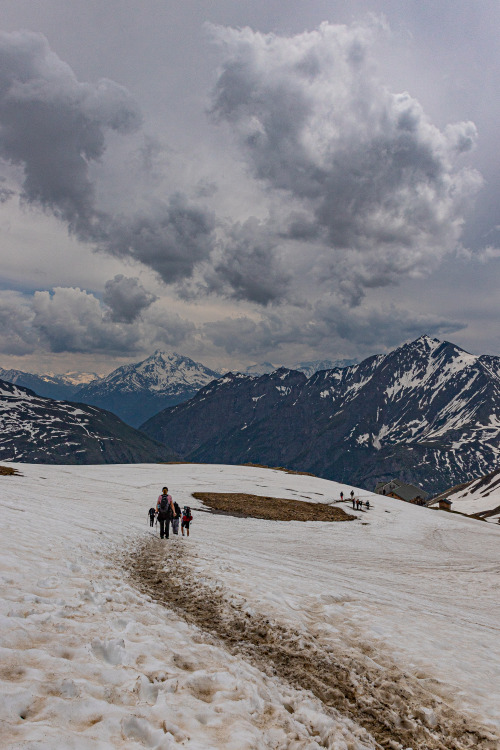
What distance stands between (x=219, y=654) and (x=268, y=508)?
37.5 m

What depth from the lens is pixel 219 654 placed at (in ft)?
24.8

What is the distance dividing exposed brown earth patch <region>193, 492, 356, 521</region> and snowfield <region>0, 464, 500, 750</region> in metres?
23.1

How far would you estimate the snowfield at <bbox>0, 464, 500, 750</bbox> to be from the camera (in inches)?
197

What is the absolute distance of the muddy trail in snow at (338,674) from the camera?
625 centimetres

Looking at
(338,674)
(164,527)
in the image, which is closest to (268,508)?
(164,527)

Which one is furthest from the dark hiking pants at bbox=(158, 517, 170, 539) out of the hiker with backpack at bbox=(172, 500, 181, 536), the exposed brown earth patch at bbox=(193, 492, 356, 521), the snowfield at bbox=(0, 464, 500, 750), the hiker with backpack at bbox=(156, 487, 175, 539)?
the exposed brown earth patch at bbox=(193, 492, 356, 521)

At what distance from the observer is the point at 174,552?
17406mm

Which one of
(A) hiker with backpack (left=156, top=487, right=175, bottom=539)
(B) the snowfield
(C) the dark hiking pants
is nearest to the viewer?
(B) the snowfield

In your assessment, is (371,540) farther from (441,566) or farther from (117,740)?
(117,740)

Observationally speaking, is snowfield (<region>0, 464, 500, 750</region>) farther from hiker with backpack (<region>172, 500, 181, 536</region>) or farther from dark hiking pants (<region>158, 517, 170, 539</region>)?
hiker with backpack (<region>172, 500, 181, 536</region>)

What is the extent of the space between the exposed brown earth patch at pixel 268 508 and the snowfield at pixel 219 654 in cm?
2306

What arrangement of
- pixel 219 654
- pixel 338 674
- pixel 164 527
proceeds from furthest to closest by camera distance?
pixel 164 527 → pixel 338 674 → pixel 219 654

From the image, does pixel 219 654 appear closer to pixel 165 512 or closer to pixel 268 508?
pixel 165 512

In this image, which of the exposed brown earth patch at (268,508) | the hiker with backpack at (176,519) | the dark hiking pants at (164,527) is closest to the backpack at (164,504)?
the dark hiking pants at (164,527)
